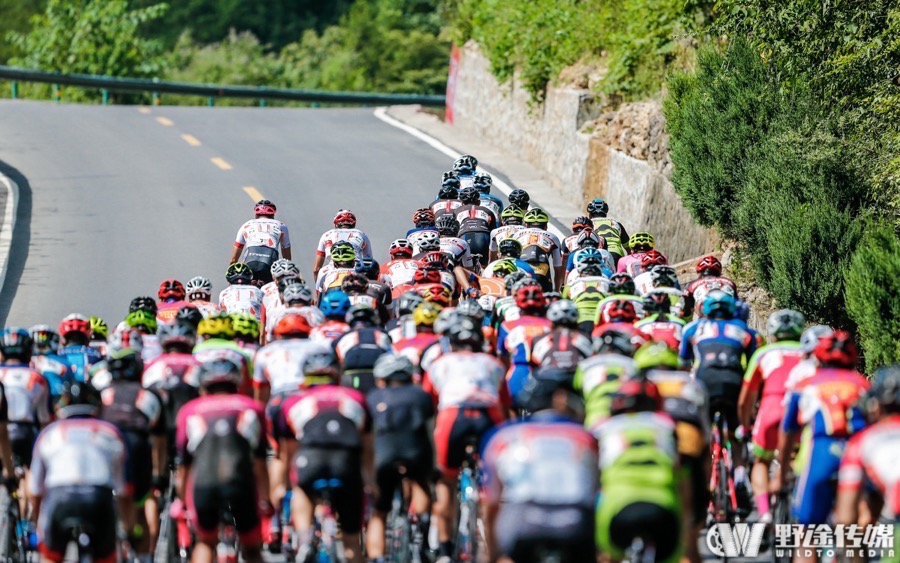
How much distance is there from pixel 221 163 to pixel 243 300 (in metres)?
16.2

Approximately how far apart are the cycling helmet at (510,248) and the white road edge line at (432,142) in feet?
24.0

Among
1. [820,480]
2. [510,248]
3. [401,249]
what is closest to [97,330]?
[401,249]

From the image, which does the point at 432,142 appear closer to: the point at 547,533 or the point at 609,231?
the point at 609,231

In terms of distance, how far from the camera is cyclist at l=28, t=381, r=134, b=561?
33.4 ft

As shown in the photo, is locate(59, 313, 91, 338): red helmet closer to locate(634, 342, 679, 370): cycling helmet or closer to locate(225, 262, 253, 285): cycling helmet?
locate(225, 262, 253, 285): cycling helmet

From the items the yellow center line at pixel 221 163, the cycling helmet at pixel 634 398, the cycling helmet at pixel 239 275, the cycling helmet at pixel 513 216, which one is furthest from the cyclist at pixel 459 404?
the yellow center line at pixel 221 163

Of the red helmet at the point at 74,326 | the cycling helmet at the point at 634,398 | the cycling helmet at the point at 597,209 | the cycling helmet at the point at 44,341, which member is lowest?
the cycling helmet at the point at 634,398

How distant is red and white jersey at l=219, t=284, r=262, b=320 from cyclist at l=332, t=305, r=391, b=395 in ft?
13.8

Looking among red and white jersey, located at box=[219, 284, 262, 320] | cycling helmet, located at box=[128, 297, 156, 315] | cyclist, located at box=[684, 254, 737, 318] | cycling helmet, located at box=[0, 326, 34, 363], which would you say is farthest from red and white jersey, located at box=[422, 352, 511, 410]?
red and white jersey, located at box=[219, 284, 262, 320]

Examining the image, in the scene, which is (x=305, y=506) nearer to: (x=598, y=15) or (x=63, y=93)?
(x=598, y=15)

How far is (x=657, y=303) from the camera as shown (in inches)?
574

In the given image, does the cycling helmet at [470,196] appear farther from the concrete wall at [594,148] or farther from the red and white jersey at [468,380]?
the red and white jersey at [468,380]

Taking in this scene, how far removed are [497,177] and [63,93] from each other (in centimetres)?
2338

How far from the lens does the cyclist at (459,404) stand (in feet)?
38.6
